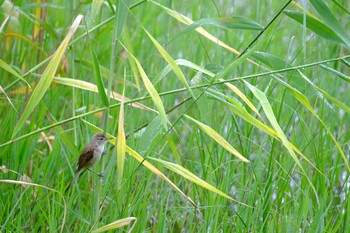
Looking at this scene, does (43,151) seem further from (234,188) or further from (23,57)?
(234,188)

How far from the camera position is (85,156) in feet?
9.41

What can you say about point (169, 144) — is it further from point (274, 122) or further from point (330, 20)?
point (330, 20)

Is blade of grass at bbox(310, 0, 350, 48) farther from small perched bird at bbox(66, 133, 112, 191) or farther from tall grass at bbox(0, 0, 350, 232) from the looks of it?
small perched bird at bbox(66, 133, 112, 191)

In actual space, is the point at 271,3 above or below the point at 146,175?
above

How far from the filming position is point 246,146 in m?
3.32

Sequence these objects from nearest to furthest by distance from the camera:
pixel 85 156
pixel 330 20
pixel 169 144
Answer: pixel 330 20 < pixel 85 156 < pixel 169 144

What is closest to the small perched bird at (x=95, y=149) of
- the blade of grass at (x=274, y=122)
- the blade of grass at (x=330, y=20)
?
the blade of grass at (x=274, y=122)

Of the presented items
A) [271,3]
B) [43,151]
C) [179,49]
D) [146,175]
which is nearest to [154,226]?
[146,175]

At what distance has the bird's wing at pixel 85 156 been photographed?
2.81 meters

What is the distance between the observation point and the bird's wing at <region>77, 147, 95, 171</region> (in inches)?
111

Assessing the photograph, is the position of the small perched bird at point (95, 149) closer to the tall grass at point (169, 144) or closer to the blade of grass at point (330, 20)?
the tall grass at point (169, 144)

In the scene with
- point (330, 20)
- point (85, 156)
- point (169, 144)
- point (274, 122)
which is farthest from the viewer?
point (169, 144)

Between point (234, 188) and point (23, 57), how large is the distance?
1277 mm

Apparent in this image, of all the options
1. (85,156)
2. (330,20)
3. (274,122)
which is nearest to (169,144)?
(85,156)
